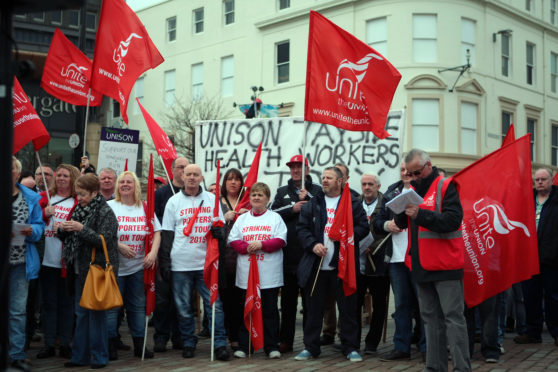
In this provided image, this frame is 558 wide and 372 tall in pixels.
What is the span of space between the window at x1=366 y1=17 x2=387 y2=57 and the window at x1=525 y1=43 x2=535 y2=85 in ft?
26.7

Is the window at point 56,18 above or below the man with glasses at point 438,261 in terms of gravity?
above

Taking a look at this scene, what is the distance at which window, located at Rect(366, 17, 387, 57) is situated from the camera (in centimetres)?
2598

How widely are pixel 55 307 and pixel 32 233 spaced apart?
111cm

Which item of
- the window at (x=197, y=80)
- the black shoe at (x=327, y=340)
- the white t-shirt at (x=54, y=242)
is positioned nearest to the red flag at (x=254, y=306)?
the black shoe at (x=327, y=340)

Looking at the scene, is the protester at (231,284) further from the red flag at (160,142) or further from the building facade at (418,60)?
the building facade at (418,60)

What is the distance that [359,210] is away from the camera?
6934 mm

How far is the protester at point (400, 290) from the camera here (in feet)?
22.1

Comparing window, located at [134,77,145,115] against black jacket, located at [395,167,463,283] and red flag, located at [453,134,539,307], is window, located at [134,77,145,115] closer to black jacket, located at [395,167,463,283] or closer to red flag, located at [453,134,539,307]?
red flag, located at [453,134,539,307]

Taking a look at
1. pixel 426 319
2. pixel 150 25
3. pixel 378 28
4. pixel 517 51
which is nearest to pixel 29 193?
pixel 426 319

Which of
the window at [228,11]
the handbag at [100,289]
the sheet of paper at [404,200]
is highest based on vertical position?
the window at [228,11]

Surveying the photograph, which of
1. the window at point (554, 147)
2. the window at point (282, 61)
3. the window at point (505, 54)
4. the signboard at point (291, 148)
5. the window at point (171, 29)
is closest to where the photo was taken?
the signboard at point (291, 148)

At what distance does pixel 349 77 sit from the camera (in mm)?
7957

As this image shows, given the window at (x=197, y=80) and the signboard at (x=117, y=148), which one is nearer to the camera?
the signboard at (x=117, y=148)

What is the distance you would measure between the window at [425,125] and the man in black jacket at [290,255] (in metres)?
18.3
